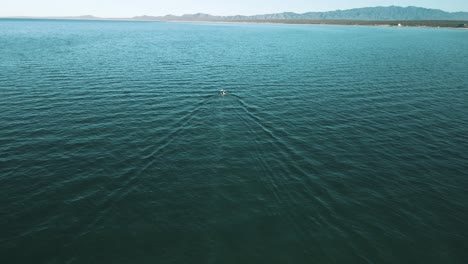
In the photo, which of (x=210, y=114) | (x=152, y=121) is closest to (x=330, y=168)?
(x=210, y=114)

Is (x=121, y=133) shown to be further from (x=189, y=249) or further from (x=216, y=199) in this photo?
(x=189, y=249)

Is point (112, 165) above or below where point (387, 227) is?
above

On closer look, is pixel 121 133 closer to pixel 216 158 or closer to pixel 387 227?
pixel 216 158

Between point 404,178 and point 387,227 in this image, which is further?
point 404,178

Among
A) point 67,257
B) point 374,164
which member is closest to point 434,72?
point 374,164

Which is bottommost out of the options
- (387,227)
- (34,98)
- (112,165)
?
(387,227)

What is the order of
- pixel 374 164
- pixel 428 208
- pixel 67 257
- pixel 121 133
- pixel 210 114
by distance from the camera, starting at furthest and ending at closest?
1. pixel 210 114
2. pixel 121 133
3. pixel 374 164
4. pixel 428 208
5. pixel 67 257

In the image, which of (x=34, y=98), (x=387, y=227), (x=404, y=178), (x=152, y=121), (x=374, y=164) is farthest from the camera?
(x=34, y=98)
